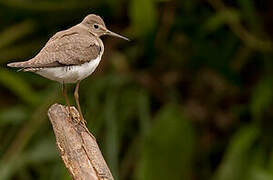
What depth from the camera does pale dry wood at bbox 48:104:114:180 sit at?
9.83 feet

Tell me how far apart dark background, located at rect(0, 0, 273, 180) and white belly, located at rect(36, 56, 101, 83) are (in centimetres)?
186

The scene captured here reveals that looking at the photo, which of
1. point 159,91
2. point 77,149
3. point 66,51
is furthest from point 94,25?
point 159,91

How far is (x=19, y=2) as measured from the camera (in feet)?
18.4

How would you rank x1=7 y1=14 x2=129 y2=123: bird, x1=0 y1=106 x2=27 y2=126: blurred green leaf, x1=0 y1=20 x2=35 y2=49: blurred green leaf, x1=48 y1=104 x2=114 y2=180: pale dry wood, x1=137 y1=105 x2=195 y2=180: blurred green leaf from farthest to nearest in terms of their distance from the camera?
x1=0 y1=20 x2=35 y2=49: blurred green leaf < x1=0 y1=106 x2=27 y2=126: blurred green leaf < x1=137 y1=105 x2=195 y2=180: blurred green leaf < x1=7 y1=14 x2=129 y2=123: bird < x1=48 y1=104 x2=114 y2=180: pale dry wood

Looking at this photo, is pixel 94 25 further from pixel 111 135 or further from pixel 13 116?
pixel 13 116

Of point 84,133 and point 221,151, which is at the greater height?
point 84,133

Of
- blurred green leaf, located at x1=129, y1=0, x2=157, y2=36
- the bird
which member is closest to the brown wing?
the bird

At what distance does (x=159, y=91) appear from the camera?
576 centimetres

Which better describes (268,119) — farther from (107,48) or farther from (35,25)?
(35,25)

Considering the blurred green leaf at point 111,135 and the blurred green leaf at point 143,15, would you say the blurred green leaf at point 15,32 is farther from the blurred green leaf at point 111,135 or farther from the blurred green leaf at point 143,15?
the blurred green leaf at point 143,15

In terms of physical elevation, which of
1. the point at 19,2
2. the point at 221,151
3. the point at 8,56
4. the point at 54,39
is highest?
the point at 54,39

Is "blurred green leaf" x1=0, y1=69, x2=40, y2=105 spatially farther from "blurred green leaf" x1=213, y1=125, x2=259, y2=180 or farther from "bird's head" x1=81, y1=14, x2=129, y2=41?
"bird's head" x1=81, y1=14, x2=129, y2=41

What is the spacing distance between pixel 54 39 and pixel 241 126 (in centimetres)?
250

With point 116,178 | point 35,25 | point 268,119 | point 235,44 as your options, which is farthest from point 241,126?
point 35,25
